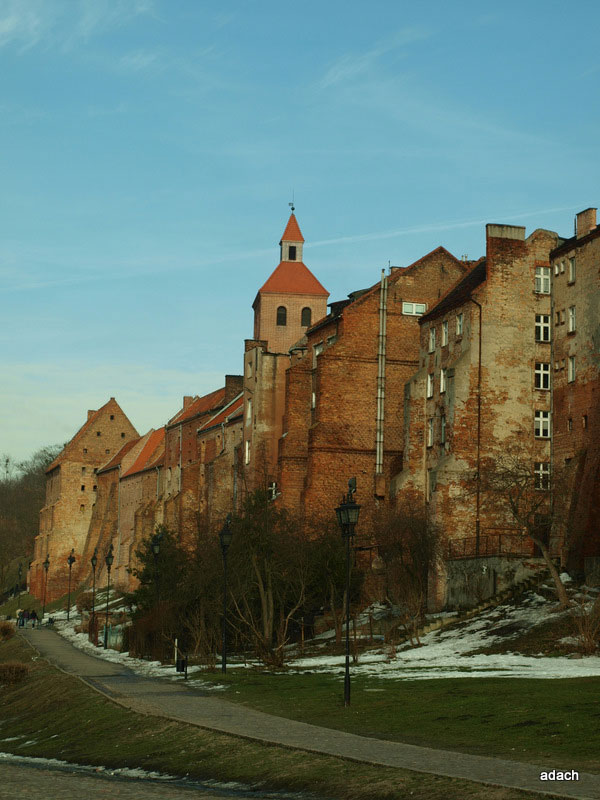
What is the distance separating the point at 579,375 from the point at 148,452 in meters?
70.1

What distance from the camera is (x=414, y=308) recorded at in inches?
2549

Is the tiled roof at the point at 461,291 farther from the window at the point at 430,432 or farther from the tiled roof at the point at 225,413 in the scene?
the tiled roof at the point at 225,413

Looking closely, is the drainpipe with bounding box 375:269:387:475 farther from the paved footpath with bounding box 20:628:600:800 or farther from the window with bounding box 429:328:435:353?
the paved footpath with bounding box 20:628:600:800

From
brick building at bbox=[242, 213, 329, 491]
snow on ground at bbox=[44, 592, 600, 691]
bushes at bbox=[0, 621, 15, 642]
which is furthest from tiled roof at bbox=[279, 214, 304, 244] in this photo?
snow on ground at bbox=[44, 592, 600, 691]

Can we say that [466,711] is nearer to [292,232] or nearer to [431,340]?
[431,340]

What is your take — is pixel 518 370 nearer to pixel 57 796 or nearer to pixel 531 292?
pixel 531 292

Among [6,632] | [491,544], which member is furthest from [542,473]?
[6,632]

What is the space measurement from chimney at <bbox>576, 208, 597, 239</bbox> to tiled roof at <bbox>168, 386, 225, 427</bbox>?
154 ft

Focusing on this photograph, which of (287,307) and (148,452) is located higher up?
(287,307)

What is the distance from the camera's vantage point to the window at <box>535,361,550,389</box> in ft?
174

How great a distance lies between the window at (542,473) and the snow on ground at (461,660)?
7.02 meters

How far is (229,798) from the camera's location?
16.2m

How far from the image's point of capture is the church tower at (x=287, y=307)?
105562 millimetres

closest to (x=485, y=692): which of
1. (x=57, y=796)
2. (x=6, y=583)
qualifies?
(x=57, y=796)
